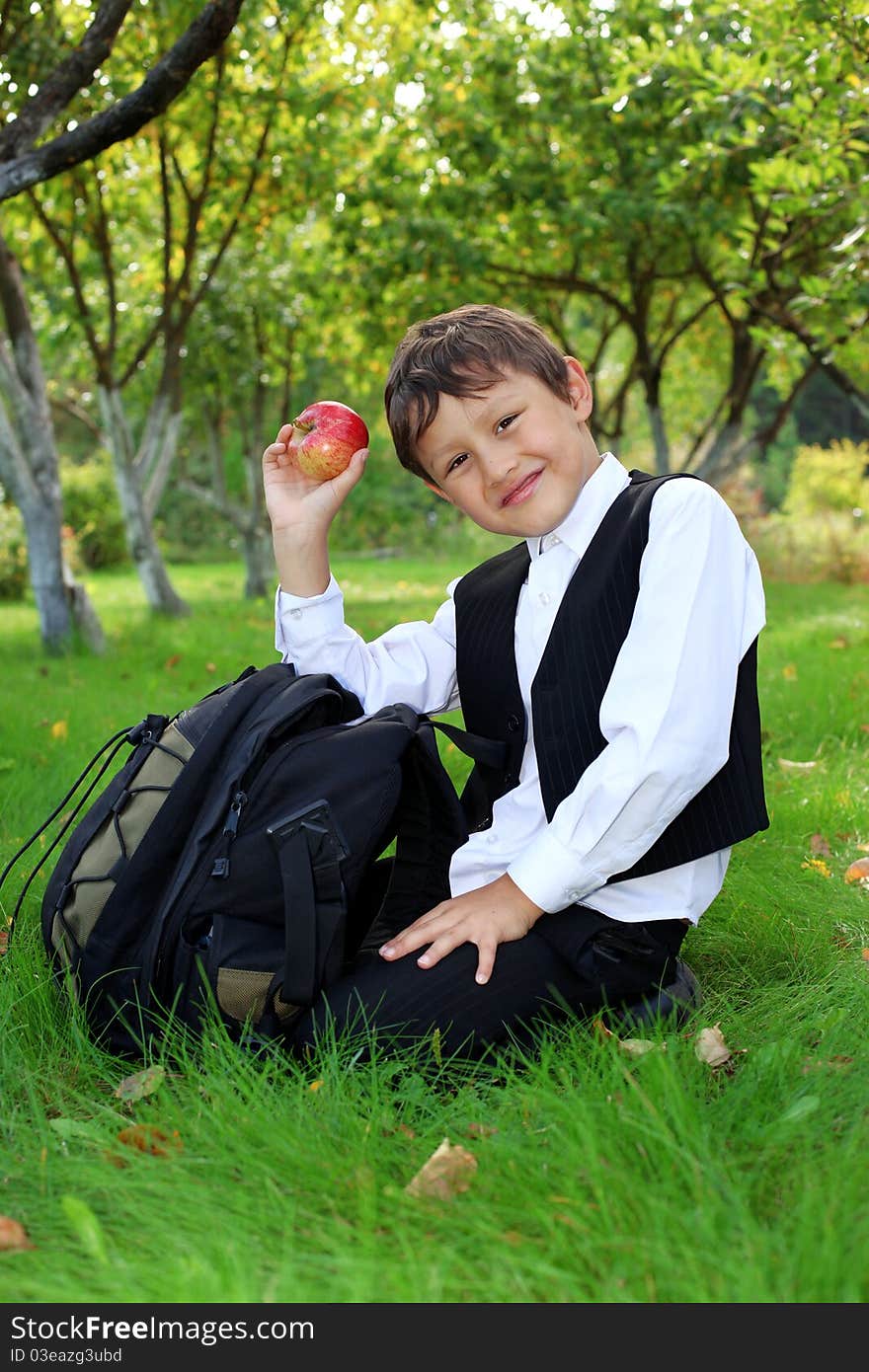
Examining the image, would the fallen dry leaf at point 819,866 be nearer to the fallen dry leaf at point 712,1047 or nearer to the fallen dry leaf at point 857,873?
the fallen dry leaf at point 857,873

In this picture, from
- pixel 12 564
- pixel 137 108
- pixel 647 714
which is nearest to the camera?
pixel 647 714

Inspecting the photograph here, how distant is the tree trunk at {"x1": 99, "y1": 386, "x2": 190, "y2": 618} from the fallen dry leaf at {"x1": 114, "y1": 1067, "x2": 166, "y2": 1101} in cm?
902

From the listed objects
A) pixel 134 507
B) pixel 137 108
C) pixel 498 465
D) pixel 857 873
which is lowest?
pixel 857 873

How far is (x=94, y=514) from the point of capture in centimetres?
2231

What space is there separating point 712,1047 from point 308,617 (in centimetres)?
132

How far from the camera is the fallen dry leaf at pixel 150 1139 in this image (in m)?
2.13

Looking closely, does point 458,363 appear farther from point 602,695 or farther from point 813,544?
point 813,544

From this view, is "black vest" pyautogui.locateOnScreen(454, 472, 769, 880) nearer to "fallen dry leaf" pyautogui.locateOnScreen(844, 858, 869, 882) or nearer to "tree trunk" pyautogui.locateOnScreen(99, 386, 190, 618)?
"fallen dry leaf" pyautogui.locateOnScreen(844, 858, 869, 882)

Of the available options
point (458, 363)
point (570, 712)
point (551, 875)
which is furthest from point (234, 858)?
point (458, 363)

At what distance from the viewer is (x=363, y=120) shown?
12.1 metres

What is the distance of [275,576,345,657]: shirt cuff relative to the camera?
289cm

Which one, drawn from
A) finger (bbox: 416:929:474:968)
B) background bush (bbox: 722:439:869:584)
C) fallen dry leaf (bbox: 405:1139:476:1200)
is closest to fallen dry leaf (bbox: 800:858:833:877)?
finger (bbox: 416:929:474:968)

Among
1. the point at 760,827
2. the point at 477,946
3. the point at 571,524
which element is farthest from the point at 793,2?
the point at 477,946
